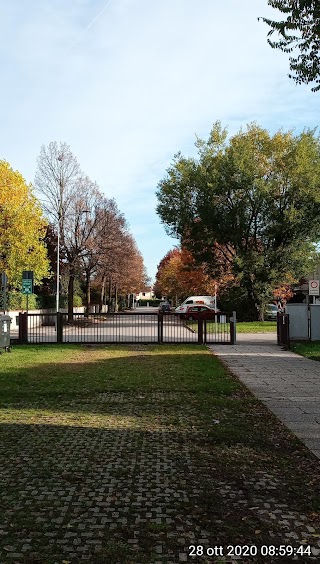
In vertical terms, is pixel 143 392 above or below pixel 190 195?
below

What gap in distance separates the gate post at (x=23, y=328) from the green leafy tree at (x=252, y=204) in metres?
20.8

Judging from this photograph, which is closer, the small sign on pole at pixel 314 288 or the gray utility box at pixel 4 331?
the gray utility box at pixel 4 331

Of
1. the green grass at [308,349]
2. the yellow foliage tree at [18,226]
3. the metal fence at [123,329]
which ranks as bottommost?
the green grass at [308,349]

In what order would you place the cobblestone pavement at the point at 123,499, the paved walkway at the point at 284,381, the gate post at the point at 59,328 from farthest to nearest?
the gate post at the point at 59,328
the paved walkway at the point at 284,381
the cobblestone pavement at the point at 123,499

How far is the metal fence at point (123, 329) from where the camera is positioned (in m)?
19.4

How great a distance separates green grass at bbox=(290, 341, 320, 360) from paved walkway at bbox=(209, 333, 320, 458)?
309 mm

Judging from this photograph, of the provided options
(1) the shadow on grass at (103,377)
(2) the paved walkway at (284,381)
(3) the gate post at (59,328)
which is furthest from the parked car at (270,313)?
(1) the shadow on grass at (103,377)

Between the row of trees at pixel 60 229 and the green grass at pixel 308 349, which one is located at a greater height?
the row of trees at pixel 60 229

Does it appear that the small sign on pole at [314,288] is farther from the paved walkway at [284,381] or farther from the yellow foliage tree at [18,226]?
the yellow foliage tree at [18,226]

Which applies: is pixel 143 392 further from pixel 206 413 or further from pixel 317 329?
pixel 317 329

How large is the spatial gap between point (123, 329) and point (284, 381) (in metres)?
12.0

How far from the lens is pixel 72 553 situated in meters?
3.25

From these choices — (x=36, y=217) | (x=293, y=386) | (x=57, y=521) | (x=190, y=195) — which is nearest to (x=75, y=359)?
(x=293, y=386)

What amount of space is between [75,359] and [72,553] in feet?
37.7
